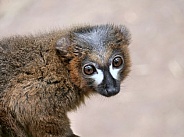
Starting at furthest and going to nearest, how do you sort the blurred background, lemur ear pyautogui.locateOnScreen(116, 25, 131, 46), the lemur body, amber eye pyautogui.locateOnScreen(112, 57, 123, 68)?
the blurred background, lemur ear pyautogui.locateOnScreen(116, 25, 131, 46), amber eye pyautogui.locateOnScreen(112, 57, 123, 68), the lemur body

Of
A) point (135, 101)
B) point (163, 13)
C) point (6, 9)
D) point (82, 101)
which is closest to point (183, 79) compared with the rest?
point (135, 101)

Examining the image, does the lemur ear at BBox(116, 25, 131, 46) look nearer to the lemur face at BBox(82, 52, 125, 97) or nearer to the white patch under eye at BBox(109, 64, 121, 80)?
the lemur face at BBox(82, 52, 125, 97)

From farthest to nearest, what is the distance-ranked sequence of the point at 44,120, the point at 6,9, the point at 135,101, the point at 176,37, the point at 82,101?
1. the point at 6,9
2. the point at 176,37
3. the point at 135,101
4. the point at 82,101
5. the point at 44,120

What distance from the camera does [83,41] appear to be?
19.4 feet

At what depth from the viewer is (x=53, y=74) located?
595 cm

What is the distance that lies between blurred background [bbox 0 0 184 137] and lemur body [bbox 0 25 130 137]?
13.0ft

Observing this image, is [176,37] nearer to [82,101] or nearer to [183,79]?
[183,79]

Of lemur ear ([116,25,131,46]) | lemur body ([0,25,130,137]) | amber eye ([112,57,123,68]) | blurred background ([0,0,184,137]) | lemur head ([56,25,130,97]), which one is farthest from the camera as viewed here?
blurred background ([0,0,184,137])

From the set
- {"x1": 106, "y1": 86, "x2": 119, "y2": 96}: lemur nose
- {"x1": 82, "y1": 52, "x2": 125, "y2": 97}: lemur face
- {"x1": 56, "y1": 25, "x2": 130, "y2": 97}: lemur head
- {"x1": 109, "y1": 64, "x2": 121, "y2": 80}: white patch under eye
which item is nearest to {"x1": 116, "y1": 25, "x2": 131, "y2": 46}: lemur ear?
{"x1": 56, "y1": 25, "x2": 130, "y2": 97}: lemur head

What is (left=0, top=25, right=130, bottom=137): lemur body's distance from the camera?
5.76 metres

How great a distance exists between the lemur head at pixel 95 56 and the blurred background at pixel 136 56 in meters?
3.92

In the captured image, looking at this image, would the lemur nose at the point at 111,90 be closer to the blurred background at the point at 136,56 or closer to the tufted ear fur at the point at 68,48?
the tufted ear fur at the point at 68,48

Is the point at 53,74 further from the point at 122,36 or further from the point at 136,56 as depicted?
the point at 136,56

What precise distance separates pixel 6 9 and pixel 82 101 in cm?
712
